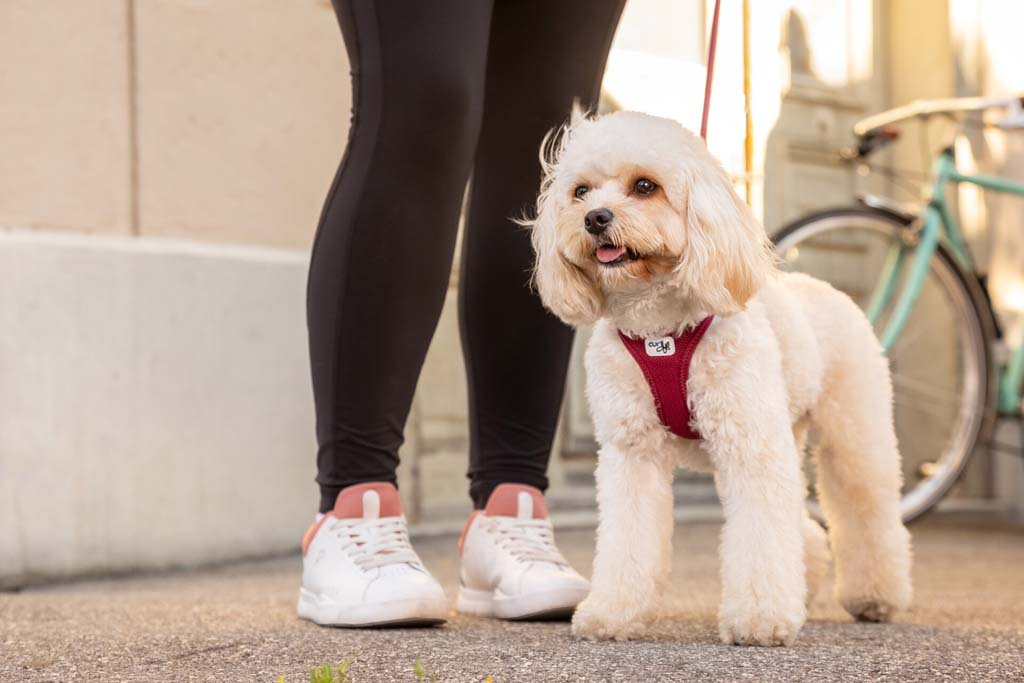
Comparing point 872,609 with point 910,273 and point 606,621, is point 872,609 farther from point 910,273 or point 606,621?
point 910,273

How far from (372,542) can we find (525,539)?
0.26 meters

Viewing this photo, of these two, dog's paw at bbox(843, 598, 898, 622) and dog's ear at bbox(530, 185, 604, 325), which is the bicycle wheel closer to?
dog's paw at bbox(843, 598, 898, 622)

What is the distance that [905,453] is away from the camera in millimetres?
4539

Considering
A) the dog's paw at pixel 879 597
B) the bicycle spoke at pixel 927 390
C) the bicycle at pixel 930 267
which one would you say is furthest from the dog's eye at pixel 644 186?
the bicycle spoke at pixel 927 390

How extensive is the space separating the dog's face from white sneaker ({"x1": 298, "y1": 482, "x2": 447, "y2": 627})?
381mm

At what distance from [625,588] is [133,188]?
182 cm

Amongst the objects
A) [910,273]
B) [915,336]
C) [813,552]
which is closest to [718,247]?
[813,552]

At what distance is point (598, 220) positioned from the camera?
5.53 feet

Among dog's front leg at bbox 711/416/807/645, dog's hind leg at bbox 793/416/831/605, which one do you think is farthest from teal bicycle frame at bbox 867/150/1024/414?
dog's front leg at bbox 711/416/807/645

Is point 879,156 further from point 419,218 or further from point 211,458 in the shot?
point 419,218

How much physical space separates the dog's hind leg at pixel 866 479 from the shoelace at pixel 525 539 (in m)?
0.47

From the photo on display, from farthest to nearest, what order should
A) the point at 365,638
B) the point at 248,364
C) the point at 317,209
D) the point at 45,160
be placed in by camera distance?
the point at 317,209 → the point at 248,364 → the point at 45,160 → the point at 365,638

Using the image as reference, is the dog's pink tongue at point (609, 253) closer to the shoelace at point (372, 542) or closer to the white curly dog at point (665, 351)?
the white curly dog at point (665, 351)

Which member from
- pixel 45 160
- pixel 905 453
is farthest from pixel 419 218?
pixel 905 453
